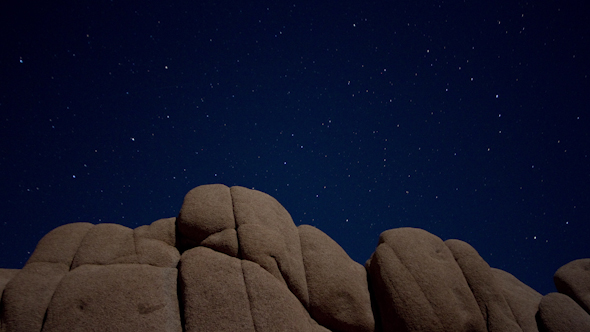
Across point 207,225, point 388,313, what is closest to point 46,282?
point 207,225

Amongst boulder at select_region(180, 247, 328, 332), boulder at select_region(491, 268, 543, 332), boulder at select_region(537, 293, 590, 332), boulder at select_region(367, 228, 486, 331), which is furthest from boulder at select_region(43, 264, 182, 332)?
boulder at select_region(537, 293, 590, 332)

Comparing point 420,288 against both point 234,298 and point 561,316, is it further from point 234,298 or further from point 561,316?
point 234,298

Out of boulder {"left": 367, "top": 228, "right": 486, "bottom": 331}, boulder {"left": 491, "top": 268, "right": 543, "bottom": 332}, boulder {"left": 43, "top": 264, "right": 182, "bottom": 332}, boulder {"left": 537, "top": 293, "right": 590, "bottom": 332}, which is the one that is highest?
boulder {"left": 43, "top": 264, "right": 182, "bottom": 332}

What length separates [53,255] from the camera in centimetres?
737

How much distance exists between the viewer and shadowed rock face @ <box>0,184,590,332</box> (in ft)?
20.4

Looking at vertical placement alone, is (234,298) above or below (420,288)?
above

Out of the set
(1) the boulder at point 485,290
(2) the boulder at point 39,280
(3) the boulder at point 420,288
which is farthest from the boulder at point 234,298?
(1) the boulder at point 485,290

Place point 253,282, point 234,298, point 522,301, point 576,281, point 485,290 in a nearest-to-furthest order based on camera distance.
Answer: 1. point 234,298
2. point 253,282
3. point 485,290
4. point 522,301
5. point 576,281

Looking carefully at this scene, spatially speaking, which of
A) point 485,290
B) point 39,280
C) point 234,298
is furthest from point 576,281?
point 39,280

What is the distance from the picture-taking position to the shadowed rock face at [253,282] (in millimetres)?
6215

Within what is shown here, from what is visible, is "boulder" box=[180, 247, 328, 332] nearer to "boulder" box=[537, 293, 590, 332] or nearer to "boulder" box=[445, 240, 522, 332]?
"boulder" box=[445, 240, 522, 332]

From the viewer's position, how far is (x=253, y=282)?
22.3 feet

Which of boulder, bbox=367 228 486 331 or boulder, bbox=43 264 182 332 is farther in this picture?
boulder, bbox=367 228 486 331

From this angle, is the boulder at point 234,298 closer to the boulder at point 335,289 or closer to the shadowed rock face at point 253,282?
the shadowed rock face at point 253,282
